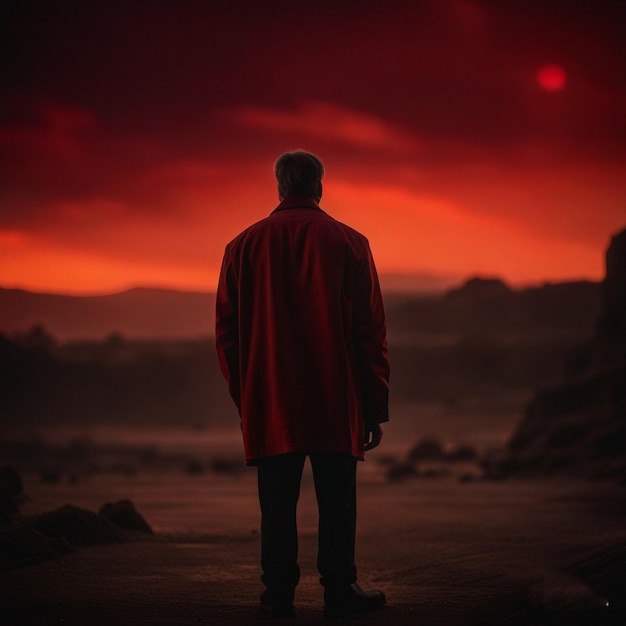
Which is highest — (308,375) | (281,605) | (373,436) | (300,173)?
(300,173)

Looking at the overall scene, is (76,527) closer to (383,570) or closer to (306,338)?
(383,570)

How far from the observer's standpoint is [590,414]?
1428 centimetres

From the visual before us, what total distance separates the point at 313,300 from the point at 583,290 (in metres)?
64.4

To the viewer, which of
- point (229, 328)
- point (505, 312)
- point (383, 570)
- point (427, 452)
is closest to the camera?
point (229, 328)

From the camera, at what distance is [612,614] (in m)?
3.80

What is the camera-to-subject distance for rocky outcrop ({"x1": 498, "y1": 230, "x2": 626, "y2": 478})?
12.9 meters

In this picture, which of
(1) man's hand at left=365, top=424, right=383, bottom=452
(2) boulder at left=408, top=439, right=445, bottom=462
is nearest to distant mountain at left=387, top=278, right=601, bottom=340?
(2) boulder at left=408, top=439, right=445, bottom=462

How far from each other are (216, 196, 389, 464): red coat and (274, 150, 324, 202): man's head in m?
Result: 0.13

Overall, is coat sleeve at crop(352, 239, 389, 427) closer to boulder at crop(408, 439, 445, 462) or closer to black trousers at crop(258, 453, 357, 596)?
black trousers at crop(258, 453, 357, 596)

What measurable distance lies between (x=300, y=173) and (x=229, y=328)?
76 cm

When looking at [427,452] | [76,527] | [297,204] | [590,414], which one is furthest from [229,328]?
[427,452]

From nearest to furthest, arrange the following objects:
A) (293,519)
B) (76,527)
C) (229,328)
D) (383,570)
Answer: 1. (293,519)
2. (229,328)
3. (383,570)
4. (76,527)

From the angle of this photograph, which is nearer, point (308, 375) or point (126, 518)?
point (308, 375)

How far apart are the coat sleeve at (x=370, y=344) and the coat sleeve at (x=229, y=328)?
20.9 inches
